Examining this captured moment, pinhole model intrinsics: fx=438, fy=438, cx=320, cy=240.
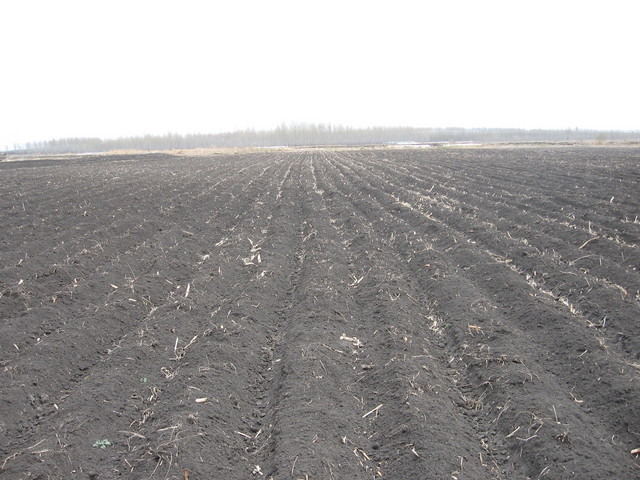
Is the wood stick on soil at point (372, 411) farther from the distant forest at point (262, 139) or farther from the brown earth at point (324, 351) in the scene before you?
the distant forest at point (262, 139)

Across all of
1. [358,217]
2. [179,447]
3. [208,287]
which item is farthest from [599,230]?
[179,447]

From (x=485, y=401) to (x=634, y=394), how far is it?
51.7 inches

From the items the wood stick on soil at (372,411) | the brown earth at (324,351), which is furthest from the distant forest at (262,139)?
the wood stick on soil at (372,411)

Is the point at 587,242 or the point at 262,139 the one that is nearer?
the point at 587,242

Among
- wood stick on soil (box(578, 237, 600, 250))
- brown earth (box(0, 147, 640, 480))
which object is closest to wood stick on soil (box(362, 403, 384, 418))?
brown earth (box(0, 147, 640, 480))

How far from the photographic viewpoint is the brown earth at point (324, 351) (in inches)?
139

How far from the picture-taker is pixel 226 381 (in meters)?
4.57

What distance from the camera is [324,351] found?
509 cm

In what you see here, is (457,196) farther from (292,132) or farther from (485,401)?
(292,132)

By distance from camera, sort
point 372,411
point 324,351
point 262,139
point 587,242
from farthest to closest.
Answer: point 262,139, point 587,242, point 324,351, point 372,411

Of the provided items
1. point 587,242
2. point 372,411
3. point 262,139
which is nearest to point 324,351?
point 372,411

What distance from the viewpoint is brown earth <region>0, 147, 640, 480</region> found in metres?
3.54

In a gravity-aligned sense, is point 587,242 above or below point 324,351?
above

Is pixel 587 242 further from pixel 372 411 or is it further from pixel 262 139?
pixel 262 139
